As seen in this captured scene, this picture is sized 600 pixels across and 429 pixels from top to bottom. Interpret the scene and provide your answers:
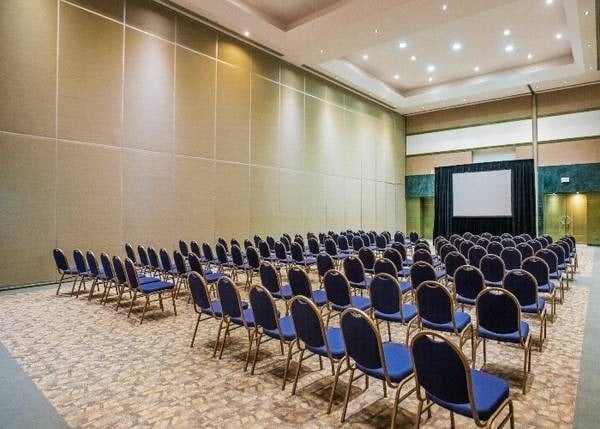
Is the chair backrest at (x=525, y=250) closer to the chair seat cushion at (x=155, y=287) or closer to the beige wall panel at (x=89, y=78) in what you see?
the chair seat cushion at (x=155, y=287)

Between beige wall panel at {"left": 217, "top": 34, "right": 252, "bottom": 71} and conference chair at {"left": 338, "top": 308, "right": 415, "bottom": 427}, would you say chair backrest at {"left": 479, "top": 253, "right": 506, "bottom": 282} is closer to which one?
conference chair at {"left": 338, "top": 308, "right": 415, "bottom": 427}

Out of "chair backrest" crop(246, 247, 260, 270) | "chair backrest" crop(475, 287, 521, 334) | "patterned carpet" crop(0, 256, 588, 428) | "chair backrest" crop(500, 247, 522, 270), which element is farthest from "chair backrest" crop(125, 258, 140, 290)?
"chair backrest" crop(500, 247, 522, 270)

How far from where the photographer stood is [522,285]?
4.22m

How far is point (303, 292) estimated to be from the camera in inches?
185

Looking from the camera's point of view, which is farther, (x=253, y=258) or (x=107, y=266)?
(x=253, y=258)

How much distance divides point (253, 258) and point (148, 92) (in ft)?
17.0

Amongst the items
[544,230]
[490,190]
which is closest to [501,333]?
[490,190]

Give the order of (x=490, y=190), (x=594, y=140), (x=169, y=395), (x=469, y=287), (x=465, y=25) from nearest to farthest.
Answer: (x=169, y=395) < (x=469, y=287) < (x=465, y=25) < (x=594, y=140) < (x=490, y=190)

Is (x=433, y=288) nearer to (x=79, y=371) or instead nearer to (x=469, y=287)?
(x=469, y=287)

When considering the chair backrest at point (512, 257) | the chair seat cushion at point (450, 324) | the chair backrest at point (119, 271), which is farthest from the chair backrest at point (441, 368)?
the chair backrest at point (512, 257)

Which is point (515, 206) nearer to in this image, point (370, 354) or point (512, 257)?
point (512, 257)

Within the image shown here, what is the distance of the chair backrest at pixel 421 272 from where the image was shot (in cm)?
480

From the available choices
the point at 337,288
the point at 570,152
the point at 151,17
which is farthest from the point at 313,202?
the point at 570,152

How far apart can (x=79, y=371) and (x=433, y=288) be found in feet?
11.3
